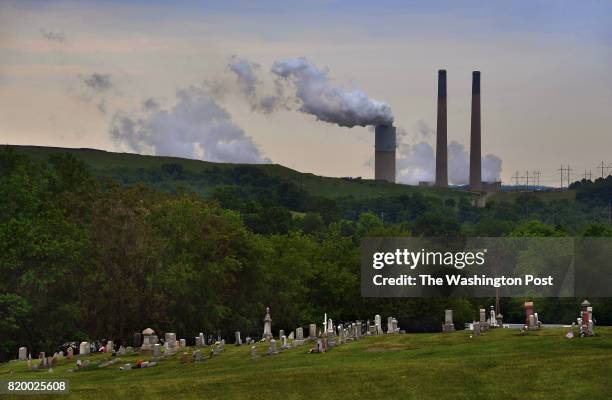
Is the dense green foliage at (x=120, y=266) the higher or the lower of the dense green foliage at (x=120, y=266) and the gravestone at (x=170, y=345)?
the higher

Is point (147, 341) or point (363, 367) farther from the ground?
point (147, 341)

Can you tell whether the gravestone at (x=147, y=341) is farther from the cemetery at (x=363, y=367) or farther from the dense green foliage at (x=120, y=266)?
the dense green foliage at (x=120, y=266)

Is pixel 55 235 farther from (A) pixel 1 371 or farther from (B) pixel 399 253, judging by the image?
(B) pixel 399 253

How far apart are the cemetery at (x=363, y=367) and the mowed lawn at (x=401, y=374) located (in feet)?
0.16

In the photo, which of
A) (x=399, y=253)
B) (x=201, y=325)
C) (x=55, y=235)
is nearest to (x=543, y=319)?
(x=399, y=253)

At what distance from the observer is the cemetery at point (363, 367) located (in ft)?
174

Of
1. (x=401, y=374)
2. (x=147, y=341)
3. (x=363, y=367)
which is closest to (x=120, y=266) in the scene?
(x=147, y=341)

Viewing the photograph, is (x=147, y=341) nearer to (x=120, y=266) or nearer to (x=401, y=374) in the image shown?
(x=401, y=374)

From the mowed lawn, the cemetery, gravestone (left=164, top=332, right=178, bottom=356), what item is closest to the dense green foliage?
the cemetery

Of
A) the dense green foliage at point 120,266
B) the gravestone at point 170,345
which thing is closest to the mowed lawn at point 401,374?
the gravestone at point 170,345

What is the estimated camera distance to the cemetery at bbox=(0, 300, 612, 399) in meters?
53.1

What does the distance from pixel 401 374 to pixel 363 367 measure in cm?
337

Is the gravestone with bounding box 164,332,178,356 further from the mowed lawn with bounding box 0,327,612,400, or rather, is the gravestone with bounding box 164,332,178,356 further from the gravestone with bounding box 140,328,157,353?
the mowed lawn with bounding box 0,327,612,400

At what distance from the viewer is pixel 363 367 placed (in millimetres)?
58781
